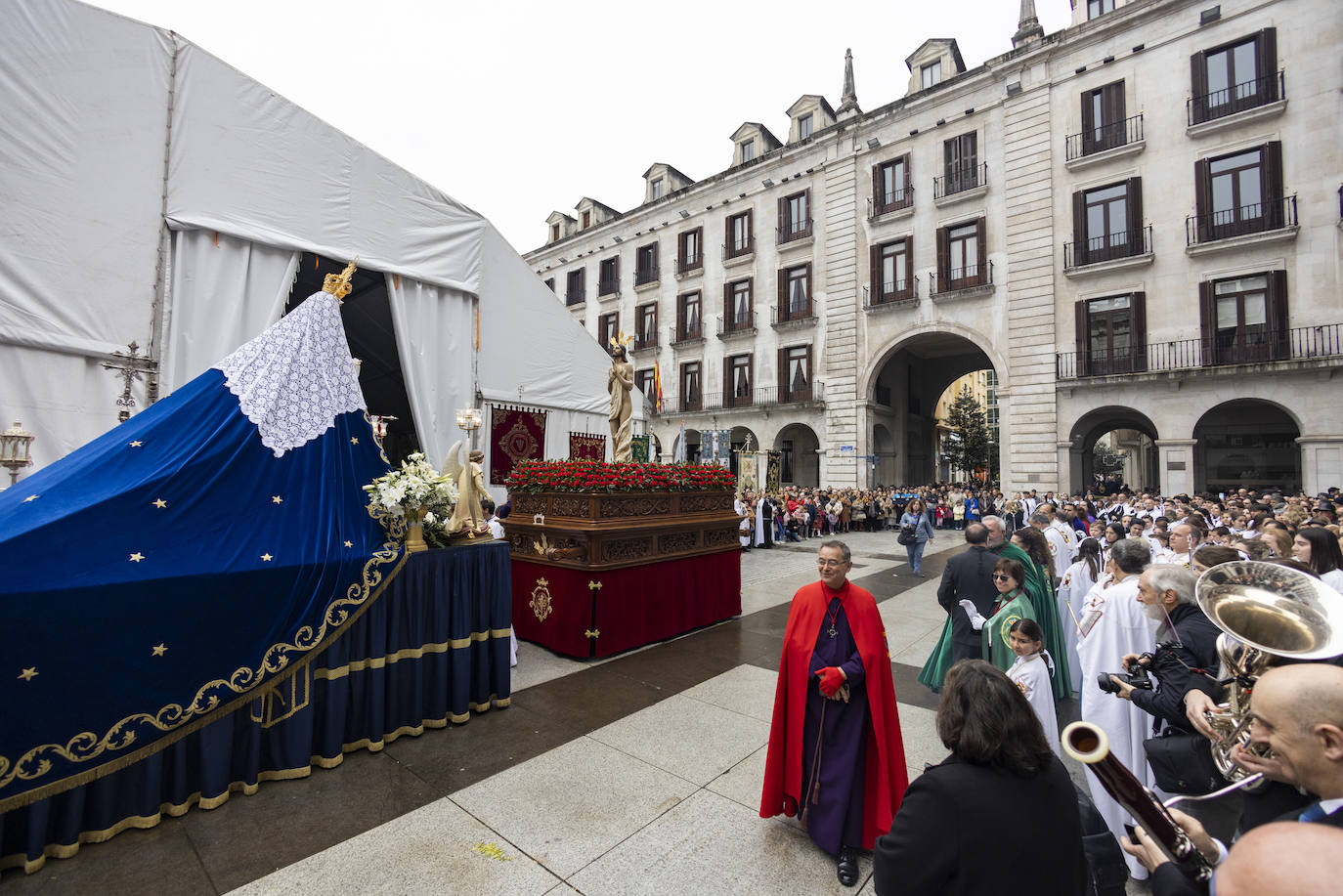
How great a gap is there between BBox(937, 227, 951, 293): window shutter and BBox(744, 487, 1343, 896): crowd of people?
18030mm

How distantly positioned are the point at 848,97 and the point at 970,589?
2716 centimetres

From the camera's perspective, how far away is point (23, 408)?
723cm

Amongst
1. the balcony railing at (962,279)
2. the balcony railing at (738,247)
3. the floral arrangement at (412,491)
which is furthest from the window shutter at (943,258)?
the floral arrangement at (412,491)

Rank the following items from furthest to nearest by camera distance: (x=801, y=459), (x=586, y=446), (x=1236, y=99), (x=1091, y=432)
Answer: (x=801, y=459)
(x=1091, y=432)
(x=1236, y=99)
(x=586, y=446)

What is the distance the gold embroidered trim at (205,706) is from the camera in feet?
9.55

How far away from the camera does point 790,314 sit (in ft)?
88.5

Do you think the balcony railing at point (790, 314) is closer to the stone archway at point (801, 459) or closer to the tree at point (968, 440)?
the stone archway at point (801, 459)

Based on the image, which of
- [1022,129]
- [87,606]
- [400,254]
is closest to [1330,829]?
[87,606]

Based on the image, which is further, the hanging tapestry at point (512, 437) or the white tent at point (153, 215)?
the hanging tapestry at point (512, 437)

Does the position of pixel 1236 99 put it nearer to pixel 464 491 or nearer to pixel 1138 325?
pixel 1138 325

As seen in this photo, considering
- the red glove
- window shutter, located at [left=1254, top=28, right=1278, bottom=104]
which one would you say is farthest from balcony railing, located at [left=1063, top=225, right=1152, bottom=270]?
the red glove

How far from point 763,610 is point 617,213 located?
101 ft

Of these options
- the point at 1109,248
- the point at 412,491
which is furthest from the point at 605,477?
the point at 1109,248

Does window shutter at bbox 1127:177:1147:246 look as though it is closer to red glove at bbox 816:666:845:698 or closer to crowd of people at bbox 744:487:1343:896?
crowd of people at bbox 744:487:1343:896
